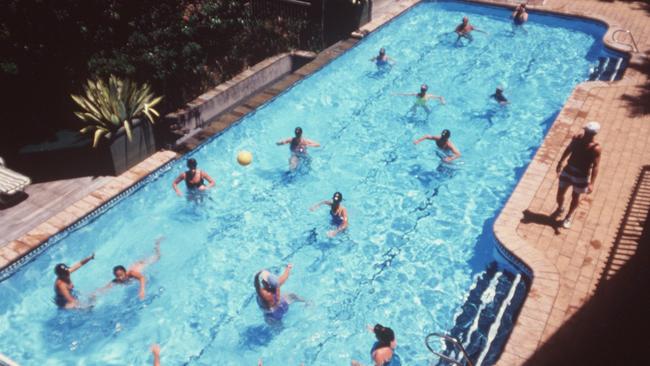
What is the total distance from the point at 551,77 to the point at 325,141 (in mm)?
9953

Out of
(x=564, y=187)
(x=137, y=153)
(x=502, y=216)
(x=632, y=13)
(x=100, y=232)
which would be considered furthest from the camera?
(x=632, y=13)

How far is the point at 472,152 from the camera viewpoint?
13.9m

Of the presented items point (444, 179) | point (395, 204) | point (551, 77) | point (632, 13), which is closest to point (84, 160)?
point (395, 204)

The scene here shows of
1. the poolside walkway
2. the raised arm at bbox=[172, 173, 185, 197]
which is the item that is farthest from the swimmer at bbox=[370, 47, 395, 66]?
the raised arm at bbox=[172, 173, 185, 197]

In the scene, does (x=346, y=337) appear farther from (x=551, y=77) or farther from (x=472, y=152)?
(x=551, y=77)

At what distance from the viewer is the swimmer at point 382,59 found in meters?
17.4

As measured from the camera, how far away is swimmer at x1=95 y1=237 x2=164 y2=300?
348 inches

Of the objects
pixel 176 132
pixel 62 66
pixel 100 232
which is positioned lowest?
pixel 100 232

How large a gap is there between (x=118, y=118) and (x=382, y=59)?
10.4 metres

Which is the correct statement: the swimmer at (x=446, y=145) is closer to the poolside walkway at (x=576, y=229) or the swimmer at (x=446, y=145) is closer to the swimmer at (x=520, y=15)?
the poolside walkway at (x=576, y=229)

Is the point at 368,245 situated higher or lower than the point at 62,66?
lower

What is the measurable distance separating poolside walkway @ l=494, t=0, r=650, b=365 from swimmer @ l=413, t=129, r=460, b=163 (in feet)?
7.85

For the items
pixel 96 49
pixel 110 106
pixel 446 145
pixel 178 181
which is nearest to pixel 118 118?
pixel 110 106

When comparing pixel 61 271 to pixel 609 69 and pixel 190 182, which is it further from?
pixel 609 69
